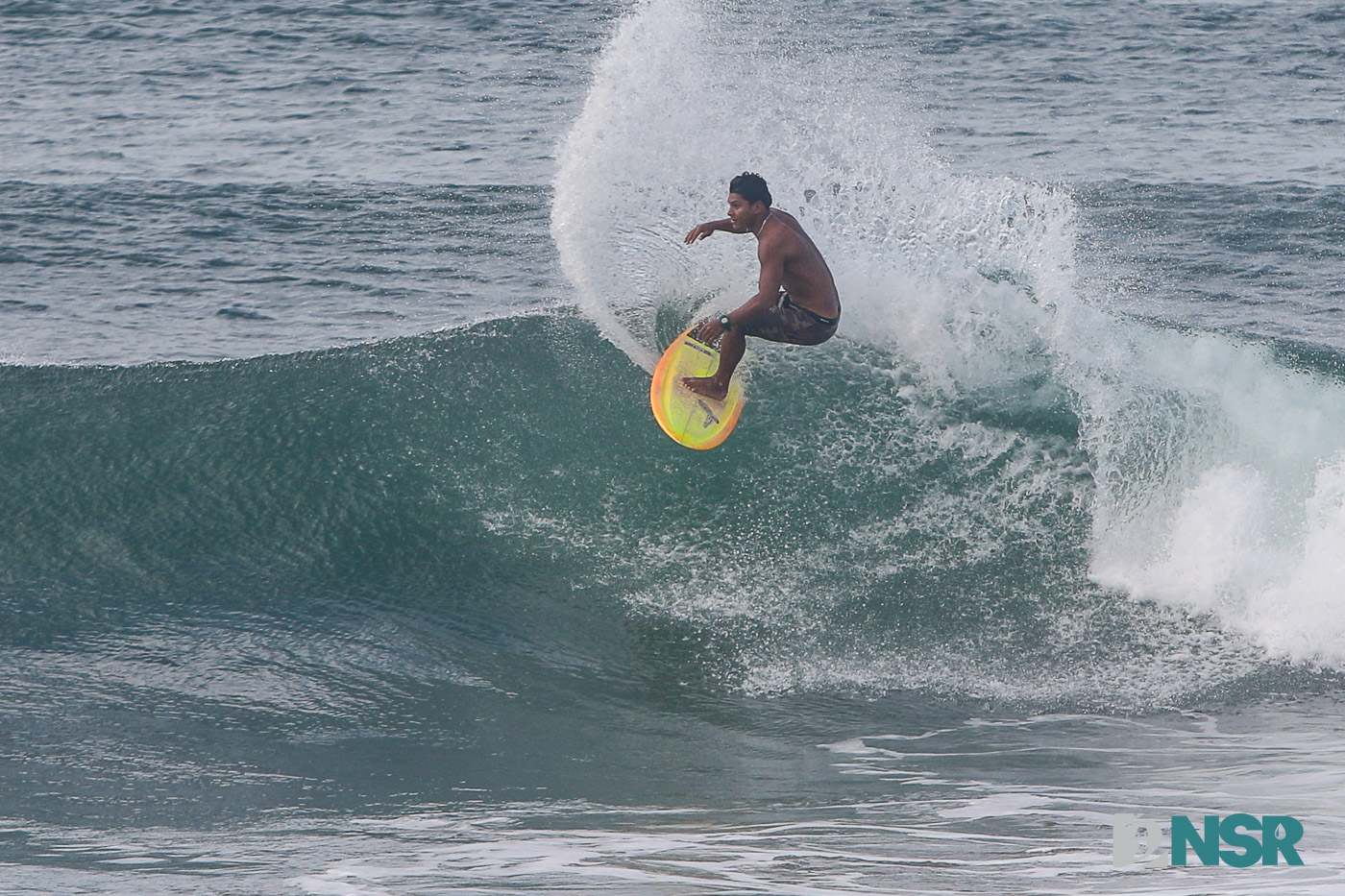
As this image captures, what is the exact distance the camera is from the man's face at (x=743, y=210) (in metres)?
7.77

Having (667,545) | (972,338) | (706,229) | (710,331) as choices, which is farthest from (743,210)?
(972,338)

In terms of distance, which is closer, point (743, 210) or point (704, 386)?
point (743, 210)

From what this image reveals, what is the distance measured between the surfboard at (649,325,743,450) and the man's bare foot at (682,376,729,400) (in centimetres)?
3

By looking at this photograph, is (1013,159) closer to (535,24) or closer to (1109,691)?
(535,24)

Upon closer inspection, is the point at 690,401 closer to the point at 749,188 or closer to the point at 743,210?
the point at 743,210

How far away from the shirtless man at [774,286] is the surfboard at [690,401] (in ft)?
1.31

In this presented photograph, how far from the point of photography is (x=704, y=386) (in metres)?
8.62

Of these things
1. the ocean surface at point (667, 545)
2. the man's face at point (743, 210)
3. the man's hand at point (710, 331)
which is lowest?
the ocean surface at point (667, 545)

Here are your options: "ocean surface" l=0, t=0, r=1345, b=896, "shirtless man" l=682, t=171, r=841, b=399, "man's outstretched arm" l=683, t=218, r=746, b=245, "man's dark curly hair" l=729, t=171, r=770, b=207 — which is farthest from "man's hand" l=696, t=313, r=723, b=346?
"ocean surface" l=0, t=0, r=1345, b=896

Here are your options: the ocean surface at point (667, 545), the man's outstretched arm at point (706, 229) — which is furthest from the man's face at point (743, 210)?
the ocean surface at point (667, 545)

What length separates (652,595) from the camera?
883 cm

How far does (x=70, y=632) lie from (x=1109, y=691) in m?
6.58

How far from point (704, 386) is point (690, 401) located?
6.3 inches

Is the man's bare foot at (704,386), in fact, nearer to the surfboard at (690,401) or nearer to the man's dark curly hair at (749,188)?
the surfboard at (690,401)
